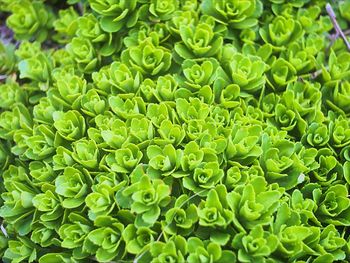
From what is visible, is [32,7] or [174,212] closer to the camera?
[174,212]

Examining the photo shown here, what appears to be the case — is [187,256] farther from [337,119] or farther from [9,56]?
[9,56]

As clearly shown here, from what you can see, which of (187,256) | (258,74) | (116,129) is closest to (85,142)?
(116,129)

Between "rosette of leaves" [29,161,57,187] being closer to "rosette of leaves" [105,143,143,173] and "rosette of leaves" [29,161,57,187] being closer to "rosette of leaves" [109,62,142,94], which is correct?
"rosette of leaves" [105,143,143,173]

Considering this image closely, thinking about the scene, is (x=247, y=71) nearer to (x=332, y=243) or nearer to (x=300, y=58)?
(x=300, y=58)

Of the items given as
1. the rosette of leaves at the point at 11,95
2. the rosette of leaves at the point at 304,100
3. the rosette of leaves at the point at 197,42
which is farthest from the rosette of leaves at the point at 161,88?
the rosette of leaves at the point at 11,95

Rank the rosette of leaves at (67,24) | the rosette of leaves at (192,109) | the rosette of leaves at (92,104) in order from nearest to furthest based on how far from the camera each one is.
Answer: the rosette of leaves at (192,109)
the rosette of leaves at (92,104)
the rosette of leaves at (67,24)

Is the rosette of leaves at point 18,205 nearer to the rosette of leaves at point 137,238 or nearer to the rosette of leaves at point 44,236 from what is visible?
the rosette of leaves at point 44,236
